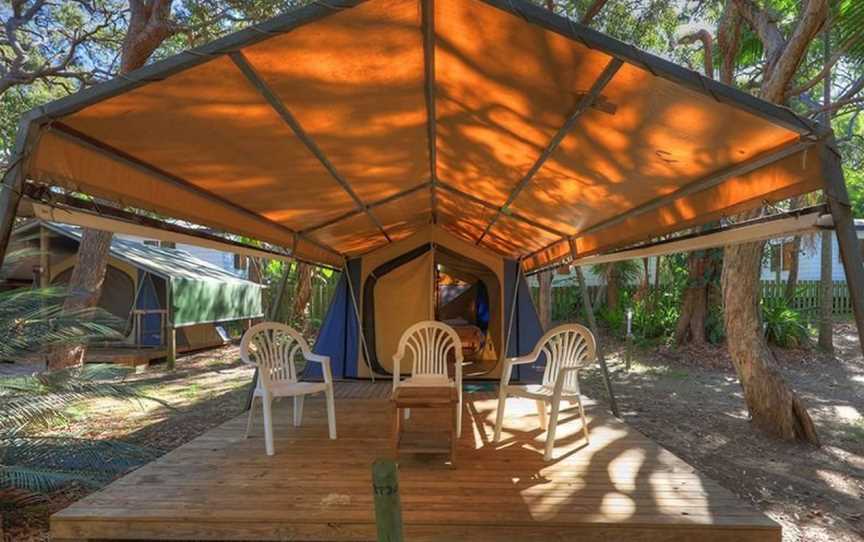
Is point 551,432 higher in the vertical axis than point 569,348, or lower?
lower

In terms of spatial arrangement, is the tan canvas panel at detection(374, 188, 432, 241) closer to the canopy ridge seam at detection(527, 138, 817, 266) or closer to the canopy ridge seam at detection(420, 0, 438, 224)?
the canopy ridge seam at detection(420, 0, 438, 224)

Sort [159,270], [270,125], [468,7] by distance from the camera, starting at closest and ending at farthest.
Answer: [468,7]
[270,125]
[159,270]

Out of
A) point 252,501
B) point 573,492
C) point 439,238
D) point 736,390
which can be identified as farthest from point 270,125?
point 736,390

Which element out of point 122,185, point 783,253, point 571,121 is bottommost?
point 122,185

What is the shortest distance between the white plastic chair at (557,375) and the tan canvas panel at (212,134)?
1.86m

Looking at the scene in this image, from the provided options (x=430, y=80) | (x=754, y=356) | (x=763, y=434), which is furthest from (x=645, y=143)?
(x=763, y=434)

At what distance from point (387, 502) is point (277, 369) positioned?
3365 millimetres

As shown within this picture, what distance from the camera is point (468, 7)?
65.4 inches

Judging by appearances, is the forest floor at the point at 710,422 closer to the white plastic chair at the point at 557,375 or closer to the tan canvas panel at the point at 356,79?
the white plastic chair at the point at 557,375

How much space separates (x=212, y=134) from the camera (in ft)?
7.67

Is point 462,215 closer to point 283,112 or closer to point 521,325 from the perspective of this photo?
point 521,325

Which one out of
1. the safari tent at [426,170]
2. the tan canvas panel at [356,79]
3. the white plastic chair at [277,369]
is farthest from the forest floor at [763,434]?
the tan canvas panel at [356,79]

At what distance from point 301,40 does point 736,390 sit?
25.1ft

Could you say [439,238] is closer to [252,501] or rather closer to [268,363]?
[268,363]
